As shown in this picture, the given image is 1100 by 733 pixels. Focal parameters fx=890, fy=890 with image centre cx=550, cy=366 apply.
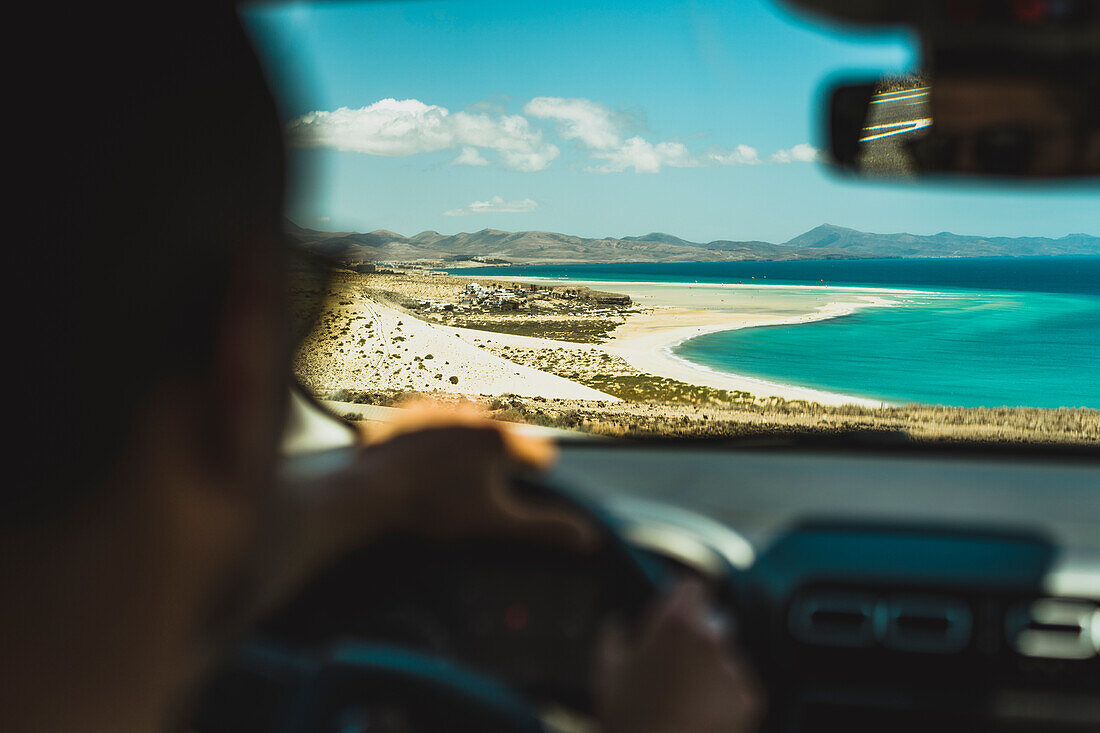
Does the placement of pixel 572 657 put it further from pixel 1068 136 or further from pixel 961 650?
pixel 1068 136

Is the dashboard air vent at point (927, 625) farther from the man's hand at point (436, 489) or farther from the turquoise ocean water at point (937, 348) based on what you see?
the turquoise ocean water at point (937, 348)

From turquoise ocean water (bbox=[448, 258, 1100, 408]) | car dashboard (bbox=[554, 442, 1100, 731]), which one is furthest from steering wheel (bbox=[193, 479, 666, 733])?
turquoise ocean water (bbox=[448, 258, 1100, 408])

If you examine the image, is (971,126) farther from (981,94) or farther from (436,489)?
(436,489)

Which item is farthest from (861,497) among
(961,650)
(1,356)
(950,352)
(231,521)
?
(950,352)

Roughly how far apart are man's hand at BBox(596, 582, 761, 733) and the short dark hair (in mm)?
1072

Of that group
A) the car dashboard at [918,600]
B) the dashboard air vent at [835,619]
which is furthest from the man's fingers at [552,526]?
the dashboard air vent at [835,619]

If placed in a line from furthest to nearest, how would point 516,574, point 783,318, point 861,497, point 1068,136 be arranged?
1. point 783,318
2. point 861,497
3. point 516,574
4. point 1068,136

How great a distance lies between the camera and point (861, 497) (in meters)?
3.38

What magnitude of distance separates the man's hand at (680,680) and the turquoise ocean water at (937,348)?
10.8ft

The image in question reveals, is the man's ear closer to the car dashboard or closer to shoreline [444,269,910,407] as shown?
the car dashboard

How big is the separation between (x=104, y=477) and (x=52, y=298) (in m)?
0.15

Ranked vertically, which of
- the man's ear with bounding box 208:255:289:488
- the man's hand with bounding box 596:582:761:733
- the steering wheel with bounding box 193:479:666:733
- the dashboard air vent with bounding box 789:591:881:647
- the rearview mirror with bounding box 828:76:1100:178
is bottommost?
the dashboard air vent with bounding box 789:591:881:647

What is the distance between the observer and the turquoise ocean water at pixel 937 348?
6348mm

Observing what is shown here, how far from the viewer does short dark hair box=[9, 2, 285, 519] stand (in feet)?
2.29
